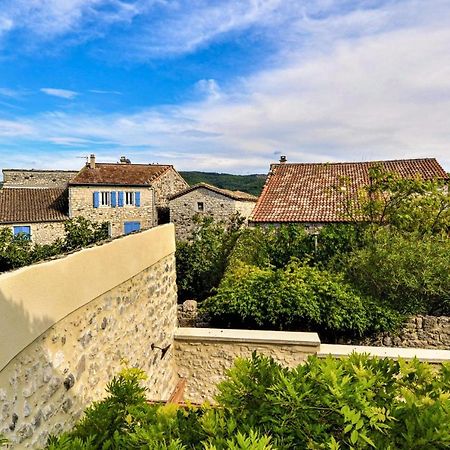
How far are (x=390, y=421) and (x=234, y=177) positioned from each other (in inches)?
2431

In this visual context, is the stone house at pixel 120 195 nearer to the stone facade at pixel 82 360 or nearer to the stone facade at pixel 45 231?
the stone facade at pixel 45 231

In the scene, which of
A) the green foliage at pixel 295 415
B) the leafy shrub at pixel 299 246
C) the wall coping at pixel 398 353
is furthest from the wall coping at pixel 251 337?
the leafy shrub at pixel 299 246

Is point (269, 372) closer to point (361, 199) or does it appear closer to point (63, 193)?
point (361, 199)

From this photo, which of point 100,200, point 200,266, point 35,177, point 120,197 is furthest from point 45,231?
point 200,266

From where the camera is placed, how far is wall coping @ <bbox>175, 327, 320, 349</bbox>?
6469 mm

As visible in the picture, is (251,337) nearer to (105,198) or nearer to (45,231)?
(45,231)

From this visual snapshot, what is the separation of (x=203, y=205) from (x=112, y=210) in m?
9.90

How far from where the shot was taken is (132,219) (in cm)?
3119

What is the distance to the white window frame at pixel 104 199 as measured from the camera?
30188 mm

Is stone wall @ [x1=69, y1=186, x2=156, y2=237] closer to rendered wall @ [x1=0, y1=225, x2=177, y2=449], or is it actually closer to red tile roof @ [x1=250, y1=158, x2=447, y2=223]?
red tile roof @ [x1=250, y1=158, x2=447, y2=223]

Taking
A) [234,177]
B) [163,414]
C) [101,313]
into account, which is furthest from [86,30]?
[234,177]

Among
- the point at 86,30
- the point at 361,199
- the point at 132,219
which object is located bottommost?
the point at 132,219

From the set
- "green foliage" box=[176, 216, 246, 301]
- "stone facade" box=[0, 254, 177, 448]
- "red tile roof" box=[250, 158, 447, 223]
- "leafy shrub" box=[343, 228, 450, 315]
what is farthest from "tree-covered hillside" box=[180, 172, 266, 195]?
"stone facade" box=[0, 254, 177, 448]

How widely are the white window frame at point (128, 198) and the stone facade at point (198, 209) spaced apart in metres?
6.60
